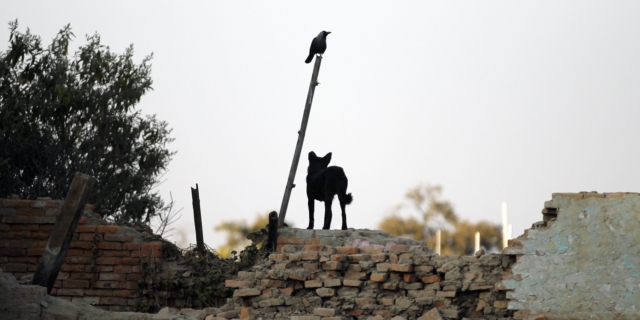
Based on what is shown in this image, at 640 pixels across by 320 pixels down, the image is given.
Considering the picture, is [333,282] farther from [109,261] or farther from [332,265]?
[109,261]

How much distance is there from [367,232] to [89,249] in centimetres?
364

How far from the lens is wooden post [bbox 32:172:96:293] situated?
1010cm

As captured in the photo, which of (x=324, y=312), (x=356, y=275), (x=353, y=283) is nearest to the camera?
(x=324, y=312)

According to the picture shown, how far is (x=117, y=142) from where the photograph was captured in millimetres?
20281

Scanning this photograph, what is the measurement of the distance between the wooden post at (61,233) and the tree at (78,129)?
884 cm

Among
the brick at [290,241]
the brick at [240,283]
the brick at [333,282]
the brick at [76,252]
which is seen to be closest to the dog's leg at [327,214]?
the brick at [290,241]

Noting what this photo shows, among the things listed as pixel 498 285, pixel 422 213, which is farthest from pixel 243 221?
pixel 498 285

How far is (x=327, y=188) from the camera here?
12477mm

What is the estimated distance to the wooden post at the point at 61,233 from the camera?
10.1 m

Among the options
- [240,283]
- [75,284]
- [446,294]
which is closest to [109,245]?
[75,284]

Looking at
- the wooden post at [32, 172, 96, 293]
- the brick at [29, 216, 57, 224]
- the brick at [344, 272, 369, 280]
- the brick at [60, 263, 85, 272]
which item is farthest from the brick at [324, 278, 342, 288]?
the brick at [29, 216, 57, 224]

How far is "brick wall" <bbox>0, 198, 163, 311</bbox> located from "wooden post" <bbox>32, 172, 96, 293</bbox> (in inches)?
76.6

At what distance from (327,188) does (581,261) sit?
420 cm

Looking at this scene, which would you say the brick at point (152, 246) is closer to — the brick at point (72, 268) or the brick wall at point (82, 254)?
the brick wall at point (82, 254)
